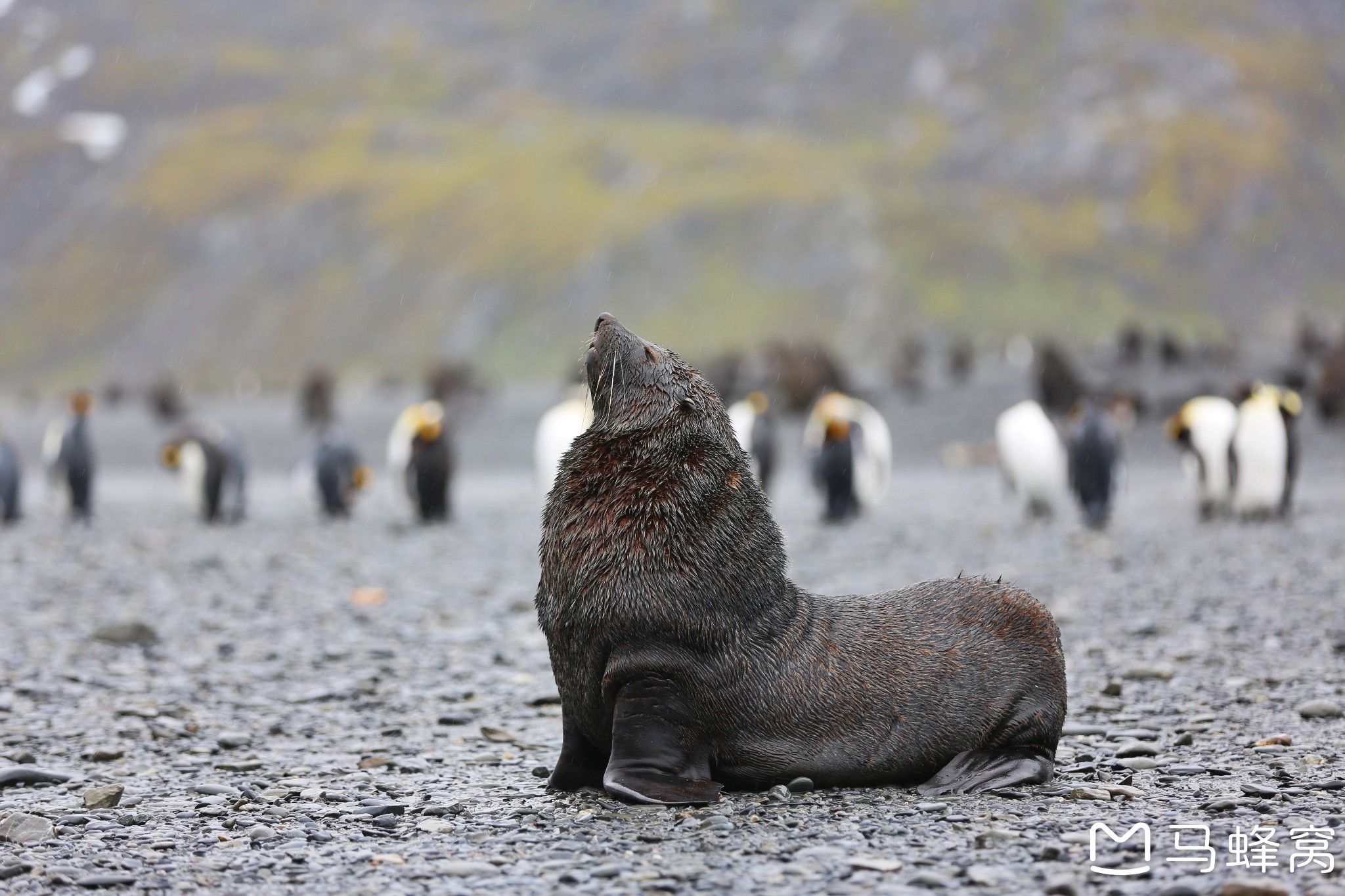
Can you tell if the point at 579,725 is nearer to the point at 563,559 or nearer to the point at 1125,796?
the point at 563,559

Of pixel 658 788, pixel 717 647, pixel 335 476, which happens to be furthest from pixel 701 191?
pixel 658 788

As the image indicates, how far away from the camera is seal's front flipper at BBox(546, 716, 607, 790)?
419 centimetres

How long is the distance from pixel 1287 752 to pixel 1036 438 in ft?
38.1

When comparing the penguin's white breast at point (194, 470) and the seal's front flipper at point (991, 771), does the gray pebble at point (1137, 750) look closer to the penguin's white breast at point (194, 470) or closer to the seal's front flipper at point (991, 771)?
the seal's front flipper at point (991, 771)

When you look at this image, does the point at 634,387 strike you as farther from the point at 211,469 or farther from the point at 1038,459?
the point at 211,469

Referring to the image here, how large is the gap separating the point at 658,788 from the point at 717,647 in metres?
0.47

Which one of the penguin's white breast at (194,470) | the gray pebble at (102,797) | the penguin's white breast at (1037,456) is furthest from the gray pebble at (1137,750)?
the penguin's white breast at (194,470)

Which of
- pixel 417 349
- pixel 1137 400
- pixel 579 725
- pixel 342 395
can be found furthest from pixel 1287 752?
→ pixel 417 349

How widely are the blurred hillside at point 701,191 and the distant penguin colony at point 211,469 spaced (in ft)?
193

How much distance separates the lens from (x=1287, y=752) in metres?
4.54

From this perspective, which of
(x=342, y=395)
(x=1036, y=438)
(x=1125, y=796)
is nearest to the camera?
(x=1125, y=796)

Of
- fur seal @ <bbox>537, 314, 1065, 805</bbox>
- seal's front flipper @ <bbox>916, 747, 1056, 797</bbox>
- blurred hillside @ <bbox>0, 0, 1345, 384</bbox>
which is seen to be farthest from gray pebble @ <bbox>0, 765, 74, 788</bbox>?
blurred hillside @ <bbox>0, 0, 1345, 384</bbox>

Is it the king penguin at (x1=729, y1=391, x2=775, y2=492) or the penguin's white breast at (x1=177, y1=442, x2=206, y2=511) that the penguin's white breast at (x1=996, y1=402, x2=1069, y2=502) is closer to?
the king penguin at (x1=729, y1=391, x2=775, y2=492)

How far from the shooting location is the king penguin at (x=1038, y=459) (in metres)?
15.8
